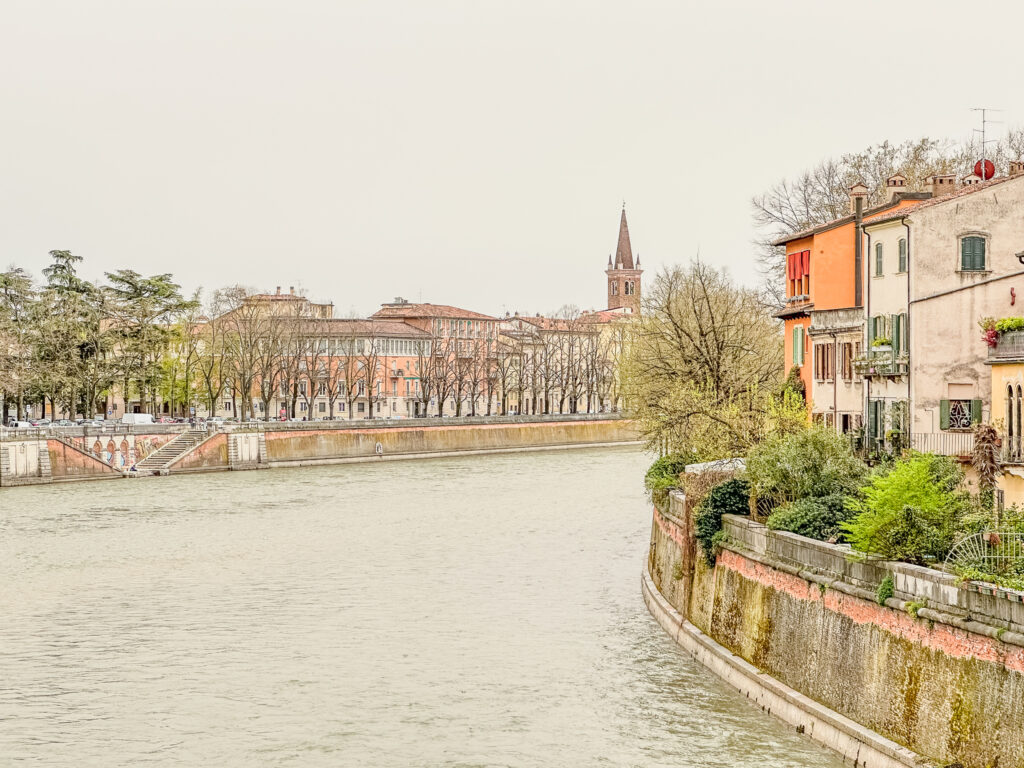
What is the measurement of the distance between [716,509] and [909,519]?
281 inches

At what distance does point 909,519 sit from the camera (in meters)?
16.5

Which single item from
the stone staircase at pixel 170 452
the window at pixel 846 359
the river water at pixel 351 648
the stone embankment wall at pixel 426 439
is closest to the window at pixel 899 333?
the window at pixel 846 359

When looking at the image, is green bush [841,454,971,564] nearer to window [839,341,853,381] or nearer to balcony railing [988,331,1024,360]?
balcony railing [988,331,1024,360]

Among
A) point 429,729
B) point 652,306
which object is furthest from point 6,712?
point 652,306

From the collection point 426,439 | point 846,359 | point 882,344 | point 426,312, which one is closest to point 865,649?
point 882,344

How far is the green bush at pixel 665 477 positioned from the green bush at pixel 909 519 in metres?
11.6

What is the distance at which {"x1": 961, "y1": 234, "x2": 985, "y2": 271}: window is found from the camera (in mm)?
25703

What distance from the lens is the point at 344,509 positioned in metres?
47.5

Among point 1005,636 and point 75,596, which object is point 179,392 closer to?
point 75,596

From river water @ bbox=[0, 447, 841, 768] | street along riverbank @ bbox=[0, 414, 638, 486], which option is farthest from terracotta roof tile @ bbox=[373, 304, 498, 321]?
river water @ bbox=[0, 447, 841, 768]

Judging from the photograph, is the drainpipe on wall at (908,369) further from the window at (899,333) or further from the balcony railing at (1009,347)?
the balcony railing at (1009,347)

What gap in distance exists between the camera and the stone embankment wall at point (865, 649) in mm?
13805

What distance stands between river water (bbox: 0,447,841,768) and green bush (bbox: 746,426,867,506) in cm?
289

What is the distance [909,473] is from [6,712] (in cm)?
1236
